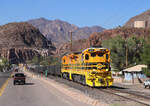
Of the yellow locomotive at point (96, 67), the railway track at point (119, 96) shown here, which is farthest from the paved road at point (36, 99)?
the yellow locomotive at point (96, 67)

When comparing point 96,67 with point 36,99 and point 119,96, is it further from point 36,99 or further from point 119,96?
point 36,99

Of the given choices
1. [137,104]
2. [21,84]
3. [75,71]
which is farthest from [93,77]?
[21,84]

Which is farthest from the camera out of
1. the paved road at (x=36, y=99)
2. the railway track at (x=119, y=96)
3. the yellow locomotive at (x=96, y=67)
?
the yellow locomotive at (x=96, y=67)

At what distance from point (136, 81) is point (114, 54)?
23.5 m

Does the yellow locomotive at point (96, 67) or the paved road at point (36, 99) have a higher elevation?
the yellow locomotive at point (96, 67)

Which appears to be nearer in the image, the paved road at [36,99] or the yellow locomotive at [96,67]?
the paved road at [36,99]

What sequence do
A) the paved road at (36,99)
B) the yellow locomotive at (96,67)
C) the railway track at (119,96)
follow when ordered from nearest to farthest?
the paved road at (36,99), the railway track at (119,96), the yellow locomotive at (96,67)

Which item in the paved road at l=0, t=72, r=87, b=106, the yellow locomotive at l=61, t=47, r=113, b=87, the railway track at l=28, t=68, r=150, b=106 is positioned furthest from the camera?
the yellow locomotive at l=61, t=47, r=113, b=87

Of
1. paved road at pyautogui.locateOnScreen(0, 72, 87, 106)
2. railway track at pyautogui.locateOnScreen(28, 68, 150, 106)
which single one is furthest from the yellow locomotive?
paved road at pyautogui.locateOnScreen(0, 72, 87, 106)

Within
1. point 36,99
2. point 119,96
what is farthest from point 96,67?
point 36,99

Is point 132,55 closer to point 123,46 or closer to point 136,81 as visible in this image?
point 123,46

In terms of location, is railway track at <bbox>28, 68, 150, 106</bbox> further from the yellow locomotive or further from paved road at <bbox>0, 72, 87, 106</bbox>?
paved road at <bbox>0, 72, 87, 106</bbox>

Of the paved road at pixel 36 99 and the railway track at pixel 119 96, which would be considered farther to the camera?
the railway track at pixel 119 96

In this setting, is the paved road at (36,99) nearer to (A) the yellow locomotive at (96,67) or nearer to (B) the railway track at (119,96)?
(B) the railway track at (119,96)
